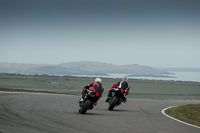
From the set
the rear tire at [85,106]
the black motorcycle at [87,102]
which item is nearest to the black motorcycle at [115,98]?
→ the black motorcycle at [87,102]

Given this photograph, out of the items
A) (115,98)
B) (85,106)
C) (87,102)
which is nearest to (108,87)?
(115,98)

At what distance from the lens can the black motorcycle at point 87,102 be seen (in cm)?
1650

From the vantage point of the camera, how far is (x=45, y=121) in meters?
12.9

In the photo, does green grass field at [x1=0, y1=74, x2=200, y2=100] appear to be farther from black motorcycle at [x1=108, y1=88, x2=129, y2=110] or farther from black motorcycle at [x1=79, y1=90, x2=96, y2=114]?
black motorcycle at [x1=79, y1=90, x2=96, y2=114]

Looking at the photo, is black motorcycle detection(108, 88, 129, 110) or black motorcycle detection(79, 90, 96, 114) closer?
black motorcycle detection(79, 90, 96, 114)

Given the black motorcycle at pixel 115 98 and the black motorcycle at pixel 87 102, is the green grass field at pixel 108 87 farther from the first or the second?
the black motorcycle at pixel 87 102

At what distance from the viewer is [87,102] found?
1670cm

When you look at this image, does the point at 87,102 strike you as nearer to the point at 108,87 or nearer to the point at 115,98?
the point at 115,98

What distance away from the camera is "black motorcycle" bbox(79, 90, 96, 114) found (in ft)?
54.1

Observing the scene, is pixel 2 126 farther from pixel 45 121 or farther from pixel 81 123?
pixel 81 123

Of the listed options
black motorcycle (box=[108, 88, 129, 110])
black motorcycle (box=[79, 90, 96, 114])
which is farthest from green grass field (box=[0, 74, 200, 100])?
black motorcycle (box=[79, 90, 96, 114])

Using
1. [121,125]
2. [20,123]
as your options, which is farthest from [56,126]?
[121,125]

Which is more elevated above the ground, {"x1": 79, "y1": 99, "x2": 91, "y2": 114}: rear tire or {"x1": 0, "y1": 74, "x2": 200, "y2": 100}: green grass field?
{"x1": 79, "y1": 99, "x2": 91, "y2": 114}: rear tire

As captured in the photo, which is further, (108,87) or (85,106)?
(108,87)
